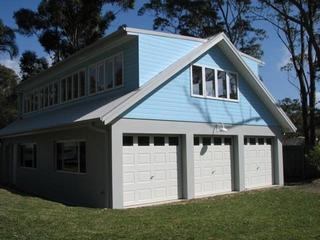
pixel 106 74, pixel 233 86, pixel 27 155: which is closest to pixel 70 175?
pixel 106 74

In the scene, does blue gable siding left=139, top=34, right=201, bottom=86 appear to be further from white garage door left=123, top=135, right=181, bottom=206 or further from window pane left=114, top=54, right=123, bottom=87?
white garage door left=123, top=135, right=181, bottom=206

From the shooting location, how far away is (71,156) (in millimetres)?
16094

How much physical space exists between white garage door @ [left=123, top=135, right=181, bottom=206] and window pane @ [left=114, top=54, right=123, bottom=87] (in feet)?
7.70

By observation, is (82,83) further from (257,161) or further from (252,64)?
(257,161)

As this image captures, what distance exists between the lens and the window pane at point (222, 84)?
17.4 meters

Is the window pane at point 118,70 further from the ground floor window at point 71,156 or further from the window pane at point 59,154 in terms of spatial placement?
the window pane at point 59,154

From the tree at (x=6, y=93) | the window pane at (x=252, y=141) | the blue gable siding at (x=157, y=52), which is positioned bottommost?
the window pane at (x=252, y=141)

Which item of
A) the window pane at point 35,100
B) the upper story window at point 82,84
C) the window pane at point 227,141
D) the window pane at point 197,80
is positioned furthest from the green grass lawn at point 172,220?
the window pane at point 35,100

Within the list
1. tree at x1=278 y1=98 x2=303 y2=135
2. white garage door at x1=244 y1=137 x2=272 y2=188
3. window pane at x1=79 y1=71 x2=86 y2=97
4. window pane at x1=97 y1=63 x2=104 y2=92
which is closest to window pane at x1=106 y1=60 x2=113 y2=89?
window pane at x1=97 y1=63 x2=104 y2=92

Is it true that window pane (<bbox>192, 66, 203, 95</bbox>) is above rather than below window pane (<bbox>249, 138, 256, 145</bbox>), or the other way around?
above

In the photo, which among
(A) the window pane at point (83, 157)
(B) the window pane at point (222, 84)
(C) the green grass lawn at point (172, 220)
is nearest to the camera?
(C) the green grass lawn at point (172, 220)

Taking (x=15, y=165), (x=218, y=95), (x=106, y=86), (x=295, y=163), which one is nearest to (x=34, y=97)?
(x=15, y=165)

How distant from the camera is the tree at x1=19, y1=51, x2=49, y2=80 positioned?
3669cm

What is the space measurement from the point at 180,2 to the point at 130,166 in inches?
903
